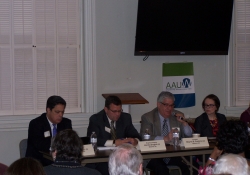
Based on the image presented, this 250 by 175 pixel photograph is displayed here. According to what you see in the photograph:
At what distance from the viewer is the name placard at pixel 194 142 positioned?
536 cm

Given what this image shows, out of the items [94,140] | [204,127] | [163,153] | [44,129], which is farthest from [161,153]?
[44,129]

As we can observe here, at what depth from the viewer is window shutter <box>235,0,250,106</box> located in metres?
7.79

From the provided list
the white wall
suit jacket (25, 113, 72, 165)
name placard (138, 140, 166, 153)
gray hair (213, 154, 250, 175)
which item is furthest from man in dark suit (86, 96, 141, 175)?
gray hair (213, 154, 250, 175)

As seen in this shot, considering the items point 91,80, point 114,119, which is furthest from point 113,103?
point 91,80

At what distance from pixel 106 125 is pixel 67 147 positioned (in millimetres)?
2099

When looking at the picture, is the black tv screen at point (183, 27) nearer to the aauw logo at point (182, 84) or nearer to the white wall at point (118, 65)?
the white wall at point (118, 65)

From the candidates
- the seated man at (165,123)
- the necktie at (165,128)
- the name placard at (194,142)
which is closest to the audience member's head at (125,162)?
the name placard at (194,142)

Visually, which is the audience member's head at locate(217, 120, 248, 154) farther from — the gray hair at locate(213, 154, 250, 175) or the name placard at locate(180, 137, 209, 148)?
the name placard at locate(180, 137, 209, 148)

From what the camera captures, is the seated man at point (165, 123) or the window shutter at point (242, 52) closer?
the seated man at point (165, 123)

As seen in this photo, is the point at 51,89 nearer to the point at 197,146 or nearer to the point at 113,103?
the point at 113,103

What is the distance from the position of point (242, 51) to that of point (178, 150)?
3.24m

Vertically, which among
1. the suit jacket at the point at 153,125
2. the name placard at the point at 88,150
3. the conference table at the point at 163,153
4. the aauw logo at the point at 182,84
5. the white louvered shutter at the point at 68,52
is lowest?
the conference table at the point at 163,153

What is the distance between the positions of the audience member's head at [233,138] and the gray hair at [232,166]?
104 centimetres

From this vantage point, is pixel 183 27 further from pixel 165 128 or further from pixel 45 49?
pixel 45 49
